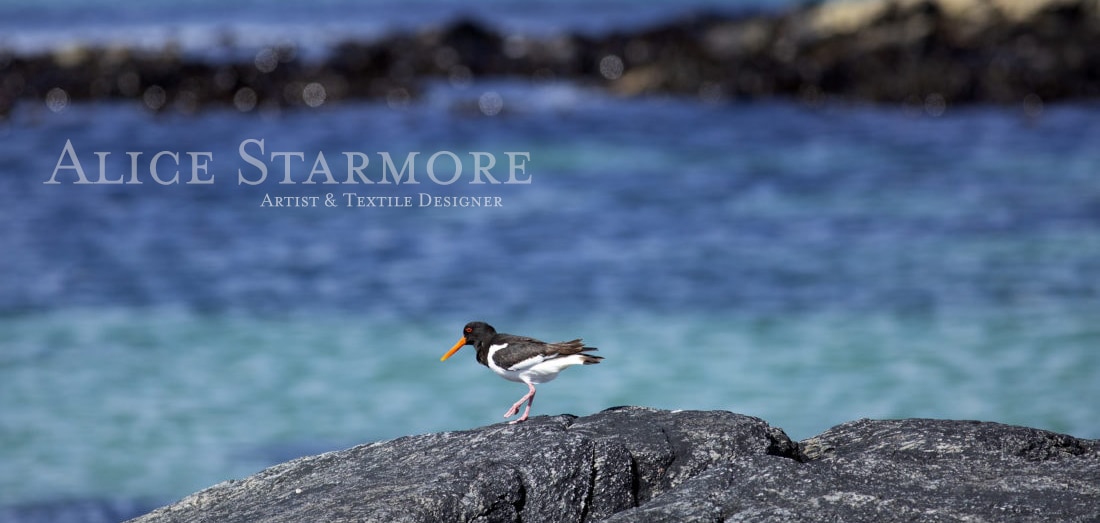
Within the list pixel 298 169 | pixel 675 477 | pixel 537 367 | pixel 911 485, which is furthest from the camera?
pixel 298 169

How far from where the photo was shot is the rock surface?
18.9 ft

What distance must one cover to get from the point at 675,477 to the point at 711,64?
41124 millimetres

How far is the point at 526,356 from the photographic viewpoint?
7.58 m

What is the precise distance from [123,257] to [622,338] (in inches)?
465

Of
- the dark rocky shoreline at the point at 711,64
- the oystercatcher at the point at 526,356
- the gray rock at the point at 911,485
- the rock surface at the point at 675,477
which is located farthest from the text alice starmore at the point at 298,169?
the gray rock at the point at 911,485

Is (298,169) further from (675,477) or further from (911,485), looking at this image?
(911,485)

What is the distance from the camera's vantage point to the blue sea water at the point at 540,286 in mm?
18250

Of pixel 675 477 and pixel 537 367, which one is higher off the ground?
pixel 537 367

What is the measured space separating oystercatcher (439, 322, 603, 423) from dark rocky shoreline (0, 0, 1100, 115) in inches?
1401

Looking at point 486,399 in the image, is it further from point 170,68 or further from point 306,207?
point 170,68

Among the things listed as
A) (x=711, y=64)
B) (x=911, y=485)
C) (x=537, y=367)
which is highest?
(x=711, y=64)

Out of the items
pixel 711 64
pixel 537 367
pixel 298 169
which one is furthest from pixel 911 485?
pixel 711 64

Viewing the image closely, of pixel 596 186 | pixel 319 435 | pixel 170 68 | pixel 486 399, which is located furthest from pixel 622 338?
pixel 170 68

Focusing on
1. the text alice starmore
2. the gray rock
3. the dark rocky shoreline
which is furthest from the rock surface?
the dark rocky shoreline
